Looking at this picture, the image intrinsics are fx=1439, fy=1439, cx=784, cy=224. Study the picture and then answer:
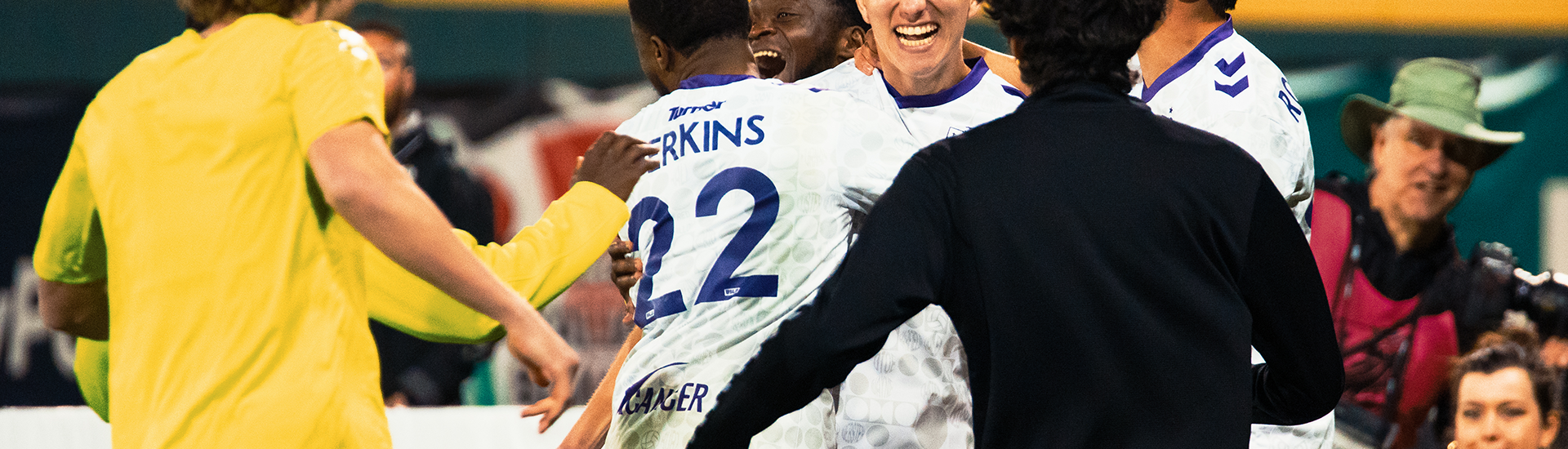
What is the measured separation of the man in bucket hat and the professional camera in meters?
0.03

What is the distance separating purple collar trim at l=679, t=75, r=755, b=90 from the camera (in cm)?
318

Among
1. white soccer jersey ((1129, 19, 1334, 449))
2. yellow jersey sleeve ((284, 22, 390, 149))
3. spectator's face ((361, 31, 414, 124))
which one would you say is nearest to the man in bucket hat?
white soccer jersey ((1129, 19, 1334, 449))

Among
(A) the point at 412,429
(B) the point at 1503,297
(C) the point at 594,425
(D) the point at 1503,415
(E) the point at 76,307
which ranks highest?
(E) the point at 76,307

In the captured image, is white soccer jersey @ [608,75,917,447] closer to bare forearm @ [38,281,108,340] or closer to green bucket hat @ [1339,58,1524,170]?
bare forearm @ [38,281,108,340]

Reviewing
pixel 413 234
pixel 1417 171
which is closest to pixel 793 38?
pixel 413 234

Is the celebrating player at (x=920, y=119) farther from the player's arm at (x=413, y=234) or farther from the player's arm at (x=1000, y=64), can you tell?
the player's arm at (x=413, y=234)

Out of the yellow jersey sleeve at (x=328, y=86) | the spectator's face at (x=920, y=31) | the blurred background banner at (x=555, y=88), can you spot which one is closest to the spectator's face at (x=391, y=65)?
the blurred background banner at (x=555, y=88)

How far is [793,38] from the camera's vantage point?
4359 millimetres

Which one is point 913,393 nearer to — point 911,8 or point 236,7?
point 911,8

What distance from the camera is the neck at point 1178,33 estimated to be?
359 centimetres

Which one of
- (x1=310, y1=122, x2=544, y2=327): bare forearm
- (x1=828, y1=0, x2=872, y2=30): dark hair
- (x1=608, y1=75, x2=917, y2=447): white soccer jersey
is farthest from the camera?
(x1=828, y1=0, x2=872, y2=30): dark hair

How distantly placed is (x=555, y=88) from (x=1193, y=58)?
570 centimetres

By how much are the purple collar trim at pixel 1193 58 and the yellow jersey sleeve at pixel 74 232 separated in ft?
7.92

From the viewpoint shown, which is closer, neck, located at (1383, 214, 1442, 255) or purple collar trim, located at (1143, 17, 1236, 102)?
purple collar trim, located at (1143, 17, 1236, 102)
